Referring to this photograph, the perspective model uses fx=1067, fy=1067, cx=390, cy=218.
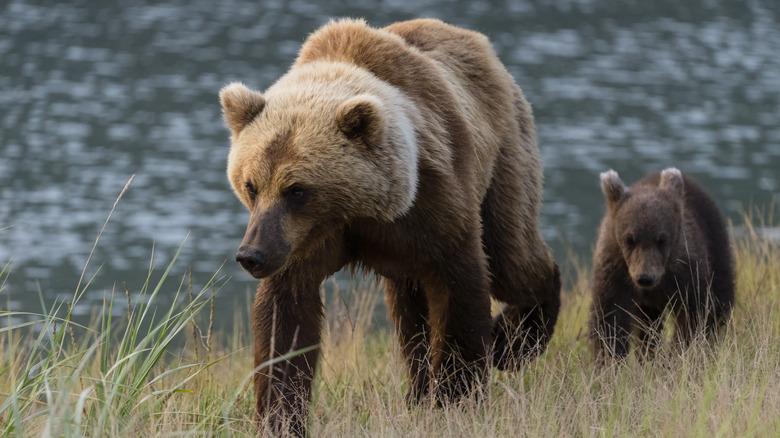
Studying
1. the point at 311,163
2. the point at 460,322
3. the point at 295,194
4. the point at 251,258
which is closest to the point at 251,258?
the point at 251,258

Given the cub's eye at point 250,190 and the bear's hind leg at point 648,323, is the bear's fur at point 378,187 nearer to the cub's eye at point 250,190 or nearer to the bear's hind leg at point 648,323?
the cub's eye at point 250,190

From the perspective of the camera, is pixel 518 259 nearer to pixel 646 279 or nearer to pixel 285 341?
pixel 646 279

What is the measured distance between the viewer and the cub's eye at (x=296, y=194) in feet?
14.5

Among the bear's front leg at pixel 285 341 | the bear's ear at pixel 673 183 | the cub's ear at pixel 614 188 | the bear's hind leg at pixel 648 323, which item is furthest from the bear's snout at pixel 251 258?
the bear's ear at pixel 673 183

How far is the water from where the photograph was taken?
1359 cm

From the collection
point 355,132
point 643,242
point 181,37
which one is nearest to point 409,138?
point 355,132

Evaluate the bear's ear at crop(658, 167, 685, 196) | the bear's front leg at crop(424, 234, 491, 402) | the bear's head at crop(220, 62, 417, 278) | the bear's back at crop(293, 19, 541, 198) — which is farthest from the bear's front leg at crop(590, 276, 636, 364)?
the bear's head at crop(220, 62, 417, 278)

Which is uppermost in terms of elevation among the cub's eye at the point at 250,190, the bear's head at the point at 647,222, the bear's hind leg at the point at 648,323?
the cub's eye at the point at 250,190

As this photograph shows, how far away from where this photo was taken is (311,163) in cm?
442

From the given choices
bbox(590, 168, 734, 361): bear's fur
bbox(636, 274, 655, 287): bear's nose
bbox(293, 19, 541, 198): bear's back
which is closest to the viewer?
bbox(293, 19, 541, 198): bear's back

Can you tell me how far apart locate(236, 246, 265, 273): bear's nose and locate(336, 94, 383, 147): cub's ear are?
68 centimetres

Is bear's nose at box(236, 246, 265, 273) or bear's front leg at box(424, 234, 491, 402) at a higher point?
bear's nose at box(236, 246, 265, 273)

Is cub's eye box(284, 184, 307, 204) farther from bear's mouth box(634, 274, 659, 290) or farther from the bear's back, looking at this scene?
bear's mouth box(634, 274, 659, 290)

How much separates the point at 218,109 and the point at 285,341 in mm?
15447
